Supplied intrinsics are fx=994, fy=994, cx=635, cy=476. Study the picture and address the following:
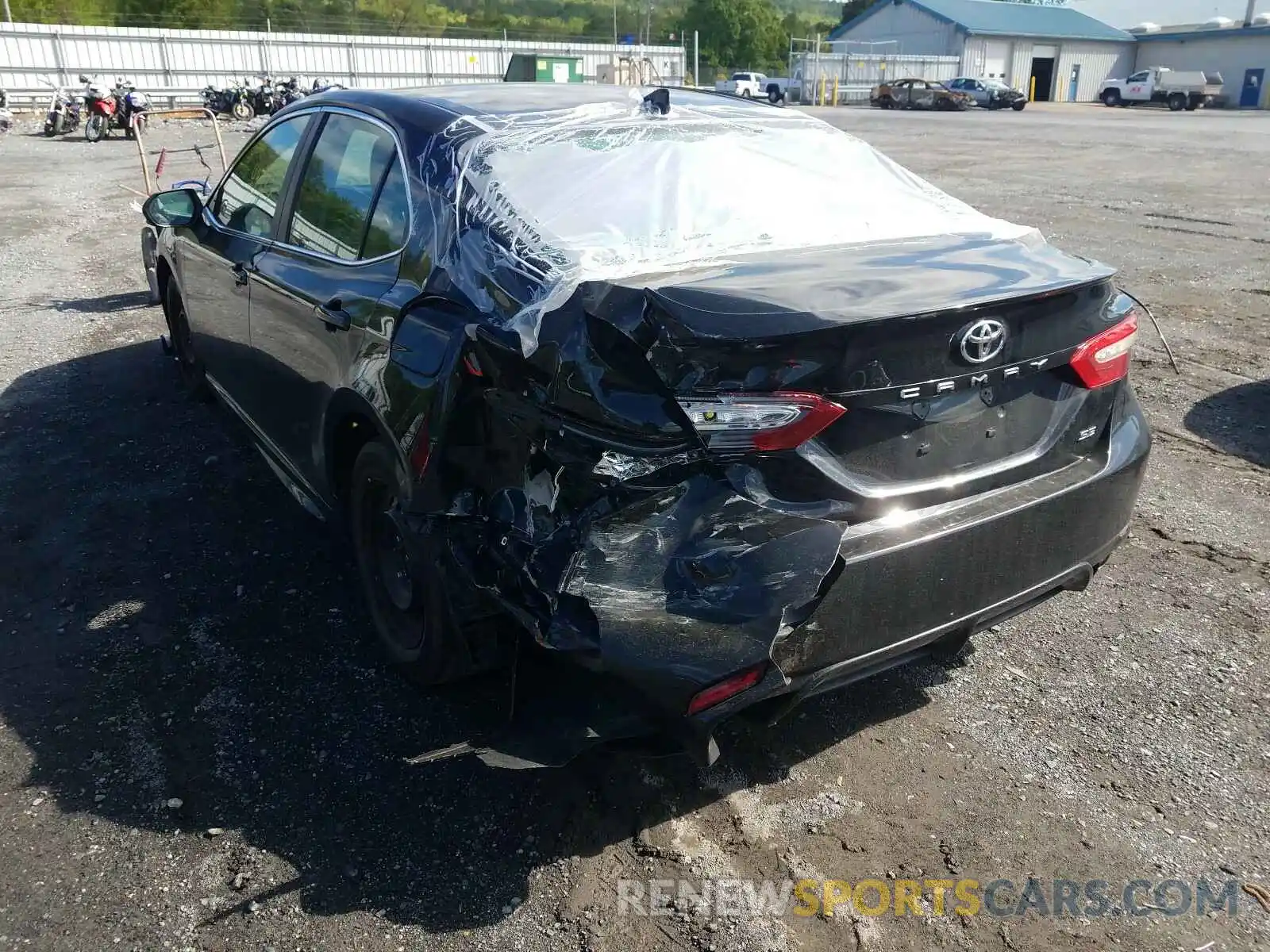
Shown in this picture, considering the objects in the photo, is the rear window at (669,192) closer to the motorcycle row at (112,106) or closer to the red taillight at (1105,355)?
the red taillight at (1105,355)

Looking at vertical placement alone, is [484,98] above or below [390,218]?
above

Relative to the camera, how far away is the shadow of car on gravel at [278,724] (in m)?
2.71

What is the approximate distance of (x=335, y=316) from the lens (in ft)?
11.0

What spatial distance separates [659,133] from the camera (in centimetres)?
359

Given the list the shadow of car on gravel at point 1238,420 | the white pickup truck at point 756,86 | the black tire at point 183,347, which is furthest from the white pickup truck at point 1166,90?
the black tire at point 183,347

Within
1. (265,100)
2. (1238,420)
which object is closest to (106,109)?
(265,100)

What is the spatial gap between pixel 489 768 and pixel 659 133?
7.44 feet

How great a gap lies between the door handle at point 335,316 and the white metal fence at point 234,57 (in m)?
31.7

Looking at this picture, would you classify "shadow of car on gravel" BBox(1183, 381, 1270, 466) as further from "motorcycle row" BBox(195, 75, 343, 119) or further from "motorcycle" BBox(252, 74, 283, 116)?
"motorcycle" BBox(252, 74, 283, 116)

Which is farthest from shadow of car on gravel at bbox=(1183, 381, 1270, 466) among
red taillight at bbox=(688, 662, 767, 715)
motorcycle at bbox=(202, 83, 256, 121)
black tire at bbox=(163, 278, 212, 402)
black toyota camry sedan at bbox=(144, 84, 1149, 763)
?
motorcycle at bbox=(202, 83, 256, 121)

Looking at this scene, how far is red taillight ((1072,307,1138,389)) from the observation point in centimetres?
283

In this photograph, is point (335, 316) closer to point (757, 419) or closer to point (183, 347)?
point (757, 419)

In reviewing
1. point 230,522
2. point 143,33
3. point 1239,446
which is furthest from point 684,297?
point 143,33

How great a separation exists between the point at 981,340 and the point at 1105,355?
59cm
